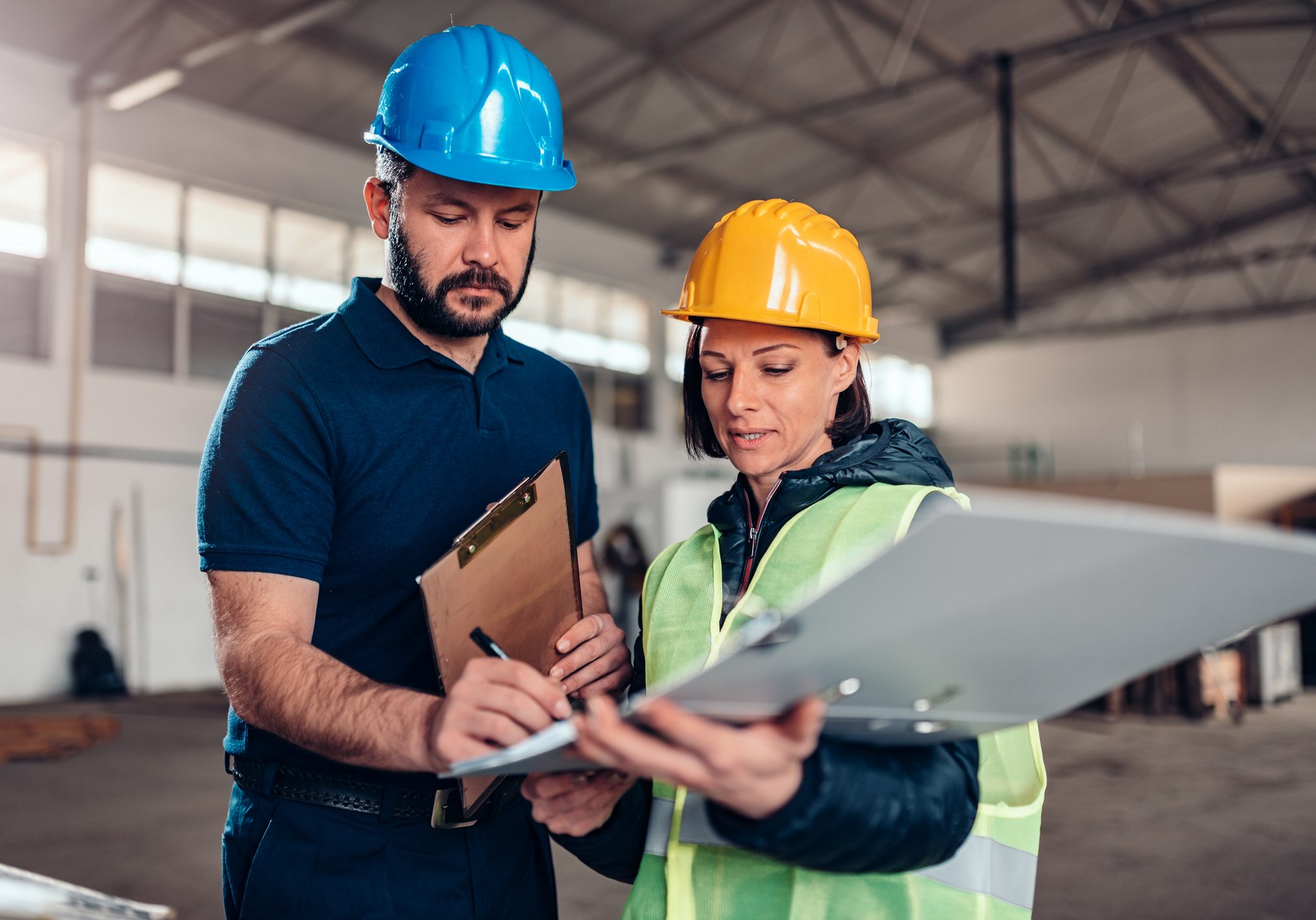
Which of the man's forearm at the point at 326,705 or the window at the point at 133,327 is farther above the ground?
the window at the point at 133,327

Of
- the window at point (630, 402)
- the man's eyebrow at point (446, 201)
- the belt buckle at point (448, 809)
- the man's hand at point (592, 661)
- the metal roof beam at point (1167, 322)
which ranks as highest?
the metal roof beam at point (1167, 322)

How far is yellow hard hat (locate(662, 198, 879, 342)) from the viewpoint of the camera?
1414 millimetres

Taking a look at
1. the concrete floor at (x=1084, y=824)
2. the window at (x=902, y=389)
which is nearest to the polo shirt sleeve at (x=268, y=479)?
the concrete floor at (x=1084, y=824)

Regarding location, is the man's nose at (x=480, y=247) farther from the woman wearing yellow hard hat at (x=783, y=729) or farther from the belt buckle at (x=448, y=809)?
the belt buckle at (x=448, y=809)

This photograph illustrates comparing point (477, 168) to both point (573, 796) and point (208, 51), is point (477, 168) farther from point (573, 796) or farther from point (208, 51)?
point (208, 51)

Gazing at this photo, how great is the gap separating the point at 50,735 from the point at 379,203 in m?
7.10

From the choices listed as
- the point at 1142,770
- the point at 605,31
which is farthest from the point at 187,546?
the point at 1142,770

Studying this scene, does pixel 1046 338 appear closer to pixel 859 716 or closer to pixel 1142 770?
pixel 1142 770

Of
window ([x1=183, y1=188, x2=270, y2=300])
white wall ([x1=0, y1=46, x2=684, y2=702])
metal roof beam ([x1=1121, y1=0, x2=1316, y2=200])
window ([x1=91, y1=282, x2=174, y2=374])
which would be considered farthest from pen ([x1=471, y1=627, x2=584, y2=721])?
metal roof beam ([x1=1121, y1=0, x2=1316, y2=200])

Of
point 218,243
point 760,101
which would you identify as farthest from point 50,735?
point 760,101

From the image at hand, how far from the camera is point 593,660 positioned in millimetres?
1418

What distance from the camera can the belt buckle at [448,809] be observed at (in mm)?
1537

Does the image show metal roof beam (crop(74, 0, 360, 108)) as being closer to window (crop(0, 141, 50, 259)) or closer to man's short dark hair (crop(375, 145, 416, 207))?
window (crop(0, 141, 50, 259))

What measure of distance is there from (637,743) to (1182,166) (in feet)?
54.8
